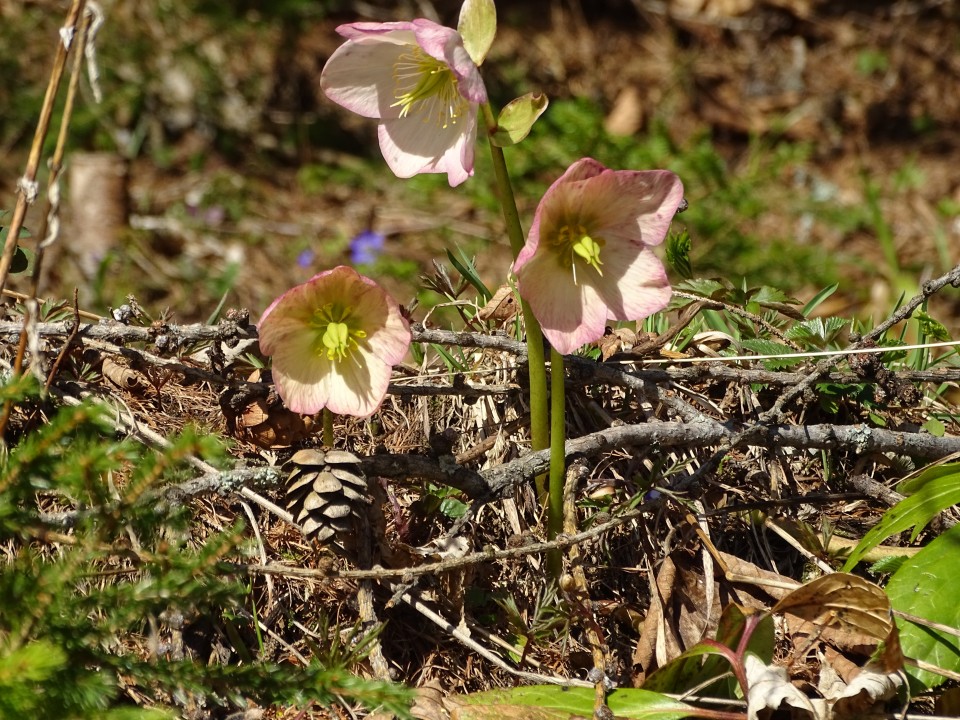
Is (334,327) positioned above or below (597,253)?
below

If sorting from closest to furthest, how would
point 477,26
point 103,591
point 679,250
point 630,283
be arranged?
point 103,591 < point 477,26 < point 630,283 < point 679,250

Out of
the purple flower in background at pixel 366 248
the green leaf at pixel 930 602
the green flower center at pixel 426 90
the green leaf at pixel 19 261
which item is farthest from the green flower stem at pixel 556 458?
the purple flower in background at pixel 366 248

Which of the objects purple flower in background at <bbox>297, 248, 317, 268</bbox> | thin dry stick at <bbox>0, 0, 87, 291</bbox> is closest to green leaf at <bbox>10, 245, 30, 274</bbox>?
thin dry stick at <bbox>0, 0, 87, 291</bbox>

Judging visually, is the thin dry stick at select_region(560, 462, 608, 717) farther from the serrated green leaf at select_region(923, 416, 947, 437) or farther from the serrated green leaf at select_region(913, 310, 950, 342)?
the serrated green leaf at select_region(913, 310, 950, 342)

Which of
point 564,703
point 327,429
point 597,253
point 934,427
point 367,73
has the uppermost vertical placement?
point 367,73

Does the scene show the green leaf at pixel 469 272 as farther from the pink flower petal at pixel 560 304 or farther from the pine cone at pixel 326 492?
the pine cone at pixel 326 492

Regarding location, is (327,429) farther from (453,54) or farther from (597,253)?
(453,54)

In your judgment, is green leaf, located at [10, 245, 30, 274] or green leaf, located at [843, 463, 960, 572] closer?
green leaf, located at [843, 463, 960, 572]

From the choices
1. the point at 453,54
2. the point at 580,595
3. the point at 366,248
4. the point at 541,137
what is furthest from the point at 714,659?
the point at 541,137
